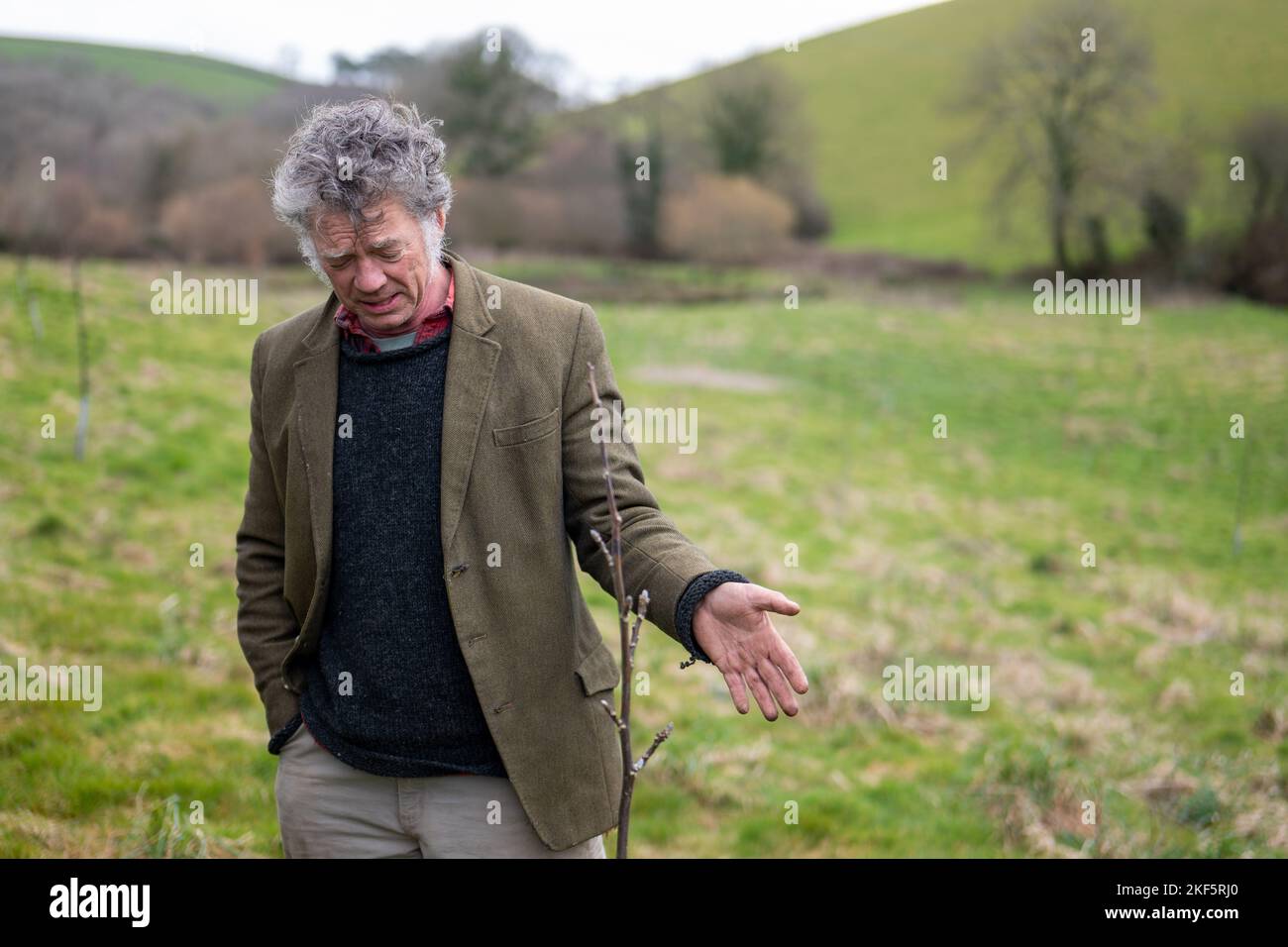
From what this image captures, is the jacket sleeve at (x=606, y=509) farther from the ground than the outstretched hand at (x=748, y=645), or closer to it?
farther from the ground

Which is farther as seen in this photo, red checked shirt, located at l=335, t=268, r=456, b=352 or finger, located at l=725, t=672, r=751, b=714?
red checked shirt, located at l=335, t=268, r=456, b=352

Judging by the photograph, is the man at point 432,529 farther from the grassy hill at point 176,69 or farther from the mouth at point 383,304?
the grassy hill at point 176,69

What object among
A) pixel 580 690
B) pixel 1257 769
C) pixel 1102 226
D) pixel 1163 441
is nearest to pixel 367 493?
pixel 580 690

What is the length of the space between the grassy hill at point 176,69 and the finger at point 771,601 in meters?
38.0

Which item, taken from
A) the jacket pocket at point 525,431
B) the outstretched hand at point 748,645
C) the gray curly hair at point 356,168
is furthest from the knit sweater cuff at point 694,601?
the gray curly hair at point 356,168

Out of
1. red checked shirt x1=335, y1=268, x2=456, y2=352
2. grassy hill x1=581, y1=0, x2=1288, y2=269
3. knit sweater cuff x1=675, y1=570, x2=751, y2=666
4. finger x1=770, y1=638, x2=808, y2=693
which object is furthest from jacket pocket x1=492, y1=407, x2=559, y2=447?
grassy hill x1=581, y1=0, x2=1288, y2=269

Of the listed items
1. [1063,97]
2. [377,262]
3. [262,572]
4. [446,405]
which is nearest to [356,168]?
[377,262]

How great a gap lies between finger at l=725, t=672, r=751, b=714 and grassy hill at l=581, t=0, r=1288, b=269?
124ft

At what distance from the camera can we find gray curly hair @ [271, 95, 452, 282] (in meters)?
2.17

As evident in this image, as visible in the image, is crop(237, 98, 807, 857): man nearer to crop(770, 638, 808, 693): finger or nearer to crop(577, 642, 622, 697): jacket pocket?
crop(577, 642, 622, 697): jacket pocket

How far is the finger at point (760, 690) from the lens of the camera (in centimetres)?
196

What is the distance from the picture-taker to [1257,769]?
20.3 feet

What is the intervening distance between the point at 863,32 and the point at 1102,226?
32297mm
